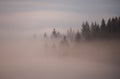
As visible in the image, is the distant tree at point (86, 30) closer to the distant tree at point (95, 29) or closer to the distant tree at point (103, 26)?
the distant tree at point (95, 29)

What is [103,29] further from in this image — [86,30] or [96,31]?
[86,30]

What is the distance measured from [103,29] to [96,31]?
7 centimetres

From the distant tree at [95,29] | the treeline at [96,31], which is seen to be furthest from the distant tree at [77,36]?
the distant tree at [95,29]

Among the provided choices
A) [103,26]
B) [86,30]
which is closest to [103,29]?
[103,26]

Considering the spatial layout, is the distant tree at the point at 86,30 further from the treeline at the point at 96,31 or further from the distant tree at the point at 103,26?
the distant tree at the point at 103,26

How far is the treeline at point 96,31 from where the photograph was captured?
2398 millimetres

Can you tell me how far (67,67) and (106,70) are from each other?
1.31 feet

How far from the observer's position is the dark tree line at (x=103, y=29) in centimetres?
240

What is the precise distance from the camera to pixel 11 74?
2.42 metres

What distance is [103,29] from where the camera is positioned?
2.40 m

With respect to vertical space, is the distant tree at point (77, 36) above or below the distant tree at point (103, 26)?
below

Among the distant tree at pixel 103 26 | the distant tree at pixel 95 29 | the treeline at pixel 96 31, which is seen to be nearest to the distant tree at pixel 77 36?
the treeline at pixel 96 31

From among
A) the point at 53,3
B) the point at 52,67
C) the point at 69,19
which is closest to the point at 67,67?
the point at 52,67

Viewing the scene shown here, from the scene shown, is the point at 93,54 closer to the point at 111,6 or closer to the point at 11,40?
the point at 111,6
